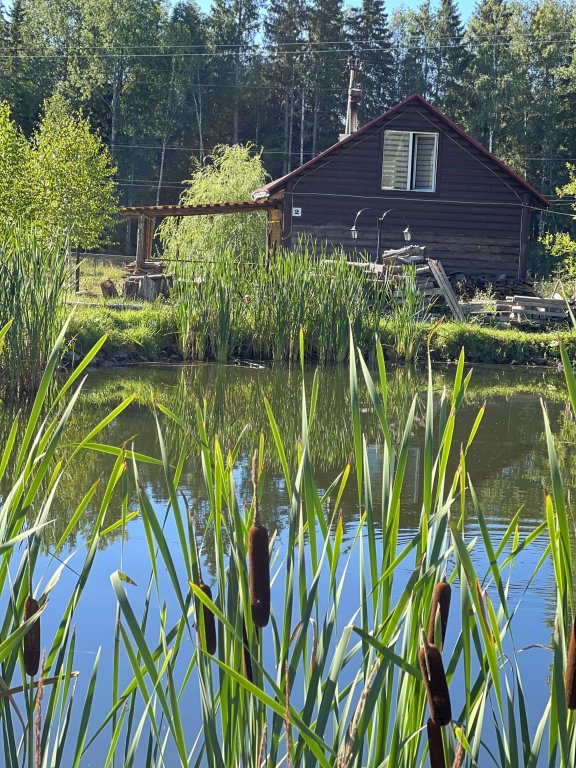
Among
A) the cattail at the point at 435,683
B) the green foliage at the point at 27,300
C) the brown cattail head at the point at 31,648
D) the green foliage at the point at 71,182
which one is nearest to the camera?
the cattail at the point at 435,683

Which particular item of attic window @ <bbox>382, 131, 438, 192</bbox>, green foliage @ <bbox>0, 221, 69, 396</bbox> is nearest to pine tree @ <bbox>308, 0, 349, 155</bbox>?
attic window @ <bbox>382, 131, 438, 192</bbox>

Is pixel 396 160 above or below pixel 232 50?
below

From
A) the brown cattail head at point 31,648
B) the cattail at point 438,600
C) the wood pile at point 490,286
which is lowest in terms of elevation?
the brown cattail head at point 31,648

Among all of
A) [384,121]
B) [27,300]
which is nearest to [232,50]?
[384,121]

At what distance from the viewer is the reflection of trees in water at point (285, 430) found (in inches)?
244

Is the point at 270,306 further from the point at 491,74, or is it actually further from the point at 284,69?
the point at 284,69

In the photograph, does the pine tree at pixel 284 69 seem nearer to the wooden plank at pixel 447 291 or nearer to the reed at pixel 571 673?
the wooden plank at pixel 447 291

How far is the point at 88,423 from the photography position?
8.38 m

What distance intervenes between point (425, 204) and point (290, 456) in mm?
15065

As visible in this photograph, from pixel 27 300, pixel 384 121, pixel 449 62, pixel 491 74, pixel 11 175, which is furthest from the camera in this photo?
pixel 449 62

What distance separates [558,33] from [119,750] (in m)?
46.5

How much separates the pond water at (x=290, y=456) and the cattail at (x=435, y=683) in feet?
2.22

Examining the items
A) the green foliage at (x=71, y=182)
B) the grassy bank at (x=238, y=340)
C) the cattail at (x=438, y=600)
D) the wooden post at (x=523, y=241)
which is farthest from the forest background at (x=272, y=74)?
the cattail at (x=438, y=600)

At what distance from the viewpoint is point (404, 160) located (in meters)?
22.0
